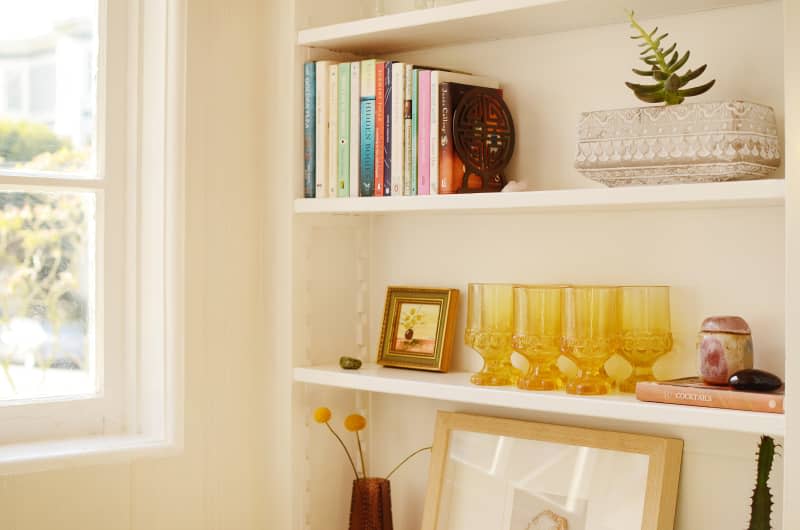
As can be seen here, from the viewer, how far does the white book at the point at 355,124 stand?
2.09 m

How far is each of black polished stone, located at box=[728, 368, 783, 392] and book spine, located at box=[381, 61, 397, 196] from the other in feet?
2.63

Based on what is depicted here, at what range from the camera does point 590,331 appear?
1827 millimetres

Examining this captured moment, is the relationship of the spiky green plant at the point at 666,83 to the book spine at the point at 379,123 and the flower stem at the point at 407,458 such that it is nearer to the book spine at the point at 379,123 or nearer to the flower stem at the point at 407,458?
the book spine at the point at 379,123

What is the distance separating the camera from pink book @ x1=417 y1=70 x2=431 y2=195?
199 cm

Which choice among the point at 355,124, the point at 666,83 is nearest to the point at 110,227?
the point at 355,124

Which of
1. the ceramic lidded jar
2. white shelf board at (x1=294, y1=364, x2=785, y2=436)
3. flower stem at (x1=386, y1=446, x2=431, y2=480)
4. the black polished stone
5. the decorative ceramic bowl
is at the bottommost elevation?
flower stem at (x1=386, y1=446, x2=431, y2=480)

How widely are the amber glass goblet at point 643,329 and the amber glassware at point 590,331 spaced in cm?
3

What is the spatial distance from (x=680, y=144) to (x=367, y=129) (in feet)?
2.31

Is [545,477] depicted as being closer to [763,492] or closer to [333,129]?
[763,492]

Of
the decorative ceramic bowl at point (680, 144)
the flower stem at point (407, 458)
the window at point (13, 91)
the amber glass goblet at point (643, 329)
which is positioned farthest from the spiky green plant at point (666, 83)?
the window at point (13, 91)

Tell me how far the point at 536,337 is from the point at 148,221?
896 mm

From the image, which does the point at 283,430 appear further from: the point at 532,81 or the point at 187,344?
the point at 532,81

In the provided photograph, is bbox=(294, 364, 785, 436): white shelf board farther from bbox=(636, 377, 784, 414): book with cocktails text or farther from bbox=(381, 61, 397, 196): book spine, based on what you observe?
bbox=(381, 61, 397, 196): book spine

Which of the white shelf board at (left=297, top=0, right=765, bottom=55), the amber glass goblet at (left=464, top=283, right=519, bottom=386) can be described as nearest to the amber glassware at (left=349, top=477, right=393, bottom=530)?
the amber glass goblet at (left=464, top=283, right=519, bottom=386)
